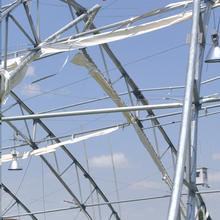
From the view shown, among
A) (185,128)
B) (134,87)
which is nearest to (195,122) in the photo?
(185,128)

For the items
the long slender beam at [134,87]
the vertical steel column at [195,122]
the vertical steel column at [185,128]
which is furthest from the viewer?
the long slender beam at [134,87]

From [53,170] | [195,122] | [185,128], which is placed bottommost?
[185,128]

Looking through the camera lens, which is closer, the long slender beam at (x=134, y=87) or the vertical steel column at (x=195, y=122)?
the vertical steel column at (x=195, y=122)

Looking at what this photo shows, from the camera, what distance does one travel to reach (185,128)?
328 inches

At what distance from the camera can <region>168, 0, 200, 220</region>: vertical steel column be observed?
7.48 meters

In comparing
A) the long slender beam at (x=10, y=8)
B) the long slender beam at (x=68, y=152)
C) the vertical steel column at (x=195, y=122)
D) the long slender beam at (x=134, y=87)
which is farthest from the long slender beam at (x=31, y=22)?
the long slender beam at (x=68, y=152)

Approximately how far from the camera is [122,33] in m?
A: 14.1

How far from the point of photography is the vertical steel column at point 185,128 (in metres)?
7.48

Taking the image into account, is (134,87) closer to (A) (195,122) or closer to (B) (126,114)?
(B) (126,114)

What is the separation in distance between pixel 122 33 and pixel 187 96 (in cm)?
572

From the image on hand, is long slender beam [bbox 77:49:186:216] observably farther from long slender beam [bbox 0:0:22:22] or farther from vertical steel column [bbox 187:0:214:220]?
vertical steel column [bbox 187:0:214:220]

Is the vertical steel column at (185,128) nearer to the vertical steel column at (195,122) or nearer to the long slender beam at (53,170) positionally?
the vertical steel column at (195,122)

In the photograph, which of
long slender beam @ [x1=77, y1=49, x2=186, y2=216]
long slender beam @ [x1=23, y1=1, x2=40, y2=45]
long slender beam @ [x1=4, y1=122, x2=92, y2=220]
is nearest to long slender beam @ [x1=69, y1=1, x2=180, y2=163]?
long slender beam @ [x1=77, y1=49, x2=186, y2=216]

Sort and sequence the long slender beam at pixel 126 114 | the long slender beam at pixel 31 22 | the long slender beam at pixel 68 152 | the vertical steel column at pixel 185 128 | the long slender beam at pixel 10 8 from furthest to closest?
the long slender beam at pixel 68 152, the long slender beam at pixel 126 114, the long slender beam at pixel 31 22, the long slender beam at pixel 10 8, the vertical steel column at pixel 185 128
